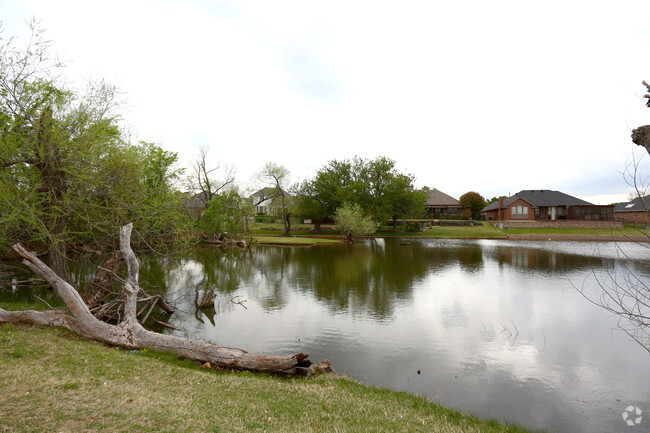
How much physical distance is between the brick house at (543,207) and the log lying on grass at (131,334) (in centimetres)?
6437

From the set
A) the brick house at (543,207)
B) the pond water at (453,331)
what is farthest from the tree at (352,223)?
the brick house at (543,207)

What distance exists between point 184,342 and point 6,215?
647 cm

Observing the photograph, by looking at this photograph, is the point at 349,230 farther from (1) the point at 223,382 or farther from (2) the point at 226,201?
(1) the point at 223,382

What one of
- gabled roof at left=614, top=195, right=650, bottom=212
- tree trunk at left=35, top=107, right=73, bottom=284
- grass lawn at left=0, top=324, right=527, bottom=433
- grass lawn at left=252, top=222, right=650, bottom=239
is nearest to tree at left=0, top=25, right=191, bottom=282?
tree trunk at left=35, top=107, right=73, bottom=284

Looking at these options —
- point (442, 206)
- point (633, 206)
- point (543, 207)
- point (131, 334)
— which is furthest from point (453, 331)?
point (633, 206)

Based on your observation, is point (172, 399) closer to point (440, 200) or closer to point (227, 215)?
point (227, 215)

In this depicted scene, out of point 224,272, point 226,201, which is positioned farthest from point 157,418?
point 226,201

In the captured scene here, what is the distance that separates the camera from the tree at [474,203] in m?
71.1

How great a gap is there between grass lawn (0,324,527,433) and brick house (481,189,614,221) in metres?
64.5

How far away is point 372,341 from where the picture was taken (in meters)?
11.4

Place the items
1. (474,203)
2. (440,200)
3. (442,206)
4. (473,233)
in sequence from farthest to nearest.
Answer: (440,200) → (442,206) → (474,203) → (473,233)

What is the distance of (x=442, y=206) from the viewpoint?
77000 mm

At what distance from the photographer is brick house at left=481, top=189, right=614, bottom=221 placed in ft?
199

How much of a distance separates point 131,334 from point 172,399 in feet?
15.0
